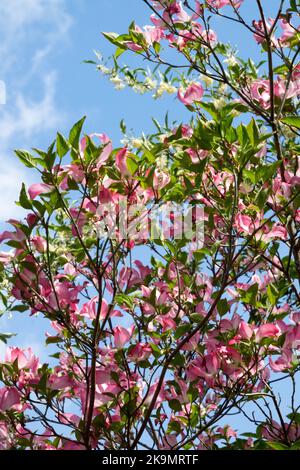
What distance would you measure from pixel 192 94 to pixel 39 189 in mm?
925

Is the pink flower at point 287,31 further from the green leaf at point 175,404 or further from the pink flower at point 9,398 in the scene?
the pink flower at point 9,398

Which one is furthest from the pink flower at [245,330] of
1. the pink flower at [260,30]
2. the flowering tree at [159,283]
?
the pink flower at [260,30]

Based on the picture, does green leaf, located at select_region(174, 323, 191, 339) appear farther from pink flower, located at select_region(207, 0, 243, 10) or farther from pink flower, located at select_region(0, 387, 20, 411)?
pink flower, located at select_region(207, 0, 243, 10)

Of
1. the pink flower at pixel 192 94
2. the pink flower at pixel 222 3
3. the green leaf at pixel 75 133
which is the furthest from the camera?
the pink flower at pixel 222 3

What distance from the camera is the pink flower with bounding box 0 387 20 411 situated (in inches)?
88.3

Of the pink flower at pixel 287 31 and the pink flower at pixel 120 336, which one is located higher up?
the pink flower at pixel 287 31

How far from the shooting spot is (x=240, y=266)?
2820 millimetres

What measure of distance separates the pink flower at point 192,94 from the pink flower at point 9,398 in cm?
127

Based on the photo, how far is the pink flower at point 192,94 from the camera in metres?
2.65

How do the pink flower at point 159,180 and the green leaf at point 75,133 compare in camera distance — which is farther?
the pink flower at point 159,180

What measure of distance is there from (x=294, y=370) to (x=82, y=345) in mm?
724
